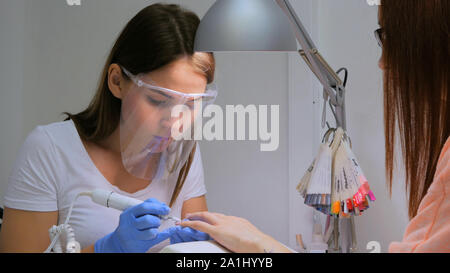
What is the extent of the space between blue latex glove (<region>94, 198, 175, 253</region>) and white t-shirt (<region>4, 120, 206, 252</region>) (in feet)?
0.13

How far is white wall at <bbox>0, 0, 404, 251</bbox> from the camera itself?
118 centimetres

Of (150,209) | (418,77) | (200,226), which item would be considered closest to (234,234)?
(200,226)

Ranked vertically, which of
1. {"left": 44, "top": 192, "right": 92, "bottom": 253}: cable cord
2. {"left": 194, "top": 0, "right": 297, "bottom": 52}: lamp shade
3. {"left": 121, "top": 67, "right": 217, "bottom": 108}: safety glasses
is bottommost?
{"left": 44, "top": 192, "right": 92, "bottom": 253}: cable cord

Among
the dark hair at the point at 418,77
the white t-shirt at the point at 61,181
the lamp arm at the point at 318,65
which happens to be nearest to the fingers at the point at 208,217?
the white t-shirt at the point at 61,181

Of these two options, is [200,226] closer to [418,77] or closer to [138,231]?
[138,231]

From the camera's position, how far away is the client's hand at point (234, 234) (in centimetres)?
86

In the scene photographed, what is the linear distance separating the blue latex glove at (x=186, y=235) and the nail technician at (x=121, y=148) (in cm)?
3

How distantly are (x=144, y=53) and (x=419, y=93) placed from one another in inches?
24.8

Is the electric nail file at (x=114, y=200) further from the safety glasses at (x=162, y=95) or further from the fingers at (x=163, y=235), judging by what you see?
the safety glasses at (x=162, y=95)

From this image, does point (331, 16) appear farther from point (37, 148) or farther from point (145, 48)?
point (37, 148)

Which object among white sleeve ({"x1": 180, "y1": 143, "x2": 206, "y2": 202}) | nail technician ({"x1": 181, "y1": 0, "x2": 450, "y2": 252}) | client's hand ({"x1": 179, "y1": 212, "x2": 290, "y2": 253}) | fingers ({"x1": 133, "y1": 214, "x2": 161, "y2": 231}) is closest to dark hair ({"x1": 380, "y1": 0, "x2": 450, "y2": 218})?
nail technician ({"x1": 181, "y1": 0, "x2": 450, "y2": 252})

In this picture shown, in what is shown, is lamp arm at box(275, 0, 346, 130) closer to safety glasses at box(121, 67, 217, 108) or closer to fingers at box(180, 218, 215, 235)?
safety glasses at box(121, 67, 217, 108)

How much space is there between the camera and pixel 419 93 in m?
0.72

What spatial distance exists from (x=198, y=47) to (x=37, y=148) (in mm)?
433
